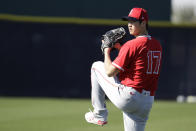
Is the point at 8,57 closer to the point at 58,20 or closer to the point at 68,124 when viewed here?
the point at 58,20

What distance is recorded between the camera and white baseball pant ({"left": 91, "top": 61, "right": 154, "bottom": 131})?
15.8ft

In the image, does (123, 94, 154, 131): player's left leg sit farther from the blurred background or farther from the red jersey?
the blurred background

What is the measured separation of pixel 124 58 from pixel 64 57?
30.2 feet

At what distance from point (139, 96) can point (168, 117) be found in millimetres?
5208

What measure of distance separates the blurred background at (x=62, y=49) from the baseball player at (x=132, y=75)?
344 inches

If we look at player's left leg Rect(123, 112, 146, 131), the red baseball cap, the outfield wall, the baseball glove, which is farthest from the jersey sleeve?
the outfield wall

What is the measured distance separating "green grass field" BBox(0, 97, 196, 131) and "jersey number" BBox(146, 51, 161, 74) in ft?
10.1

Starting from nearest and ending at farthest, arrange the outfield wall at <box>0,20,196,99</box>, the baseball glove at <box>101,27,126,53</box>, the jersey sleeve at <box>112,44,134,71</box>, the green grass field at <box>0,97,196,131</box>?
1. the jersey sleeve at <box>112,44,134,71</box>
2. the baseball glove at <box>101,27,126,53</box>
3. the green grass field at <box>0,97,196,131</box>
4. the outfield wall at <box>0,20,196,99</box>

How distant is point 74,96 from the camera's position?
13875 millimetres

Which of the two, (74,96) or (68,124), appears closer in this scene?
(68,124)

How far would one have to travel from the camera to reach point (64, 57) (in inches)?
543

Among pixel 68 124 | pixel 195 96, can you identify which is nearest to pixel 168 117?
pixel 68 124

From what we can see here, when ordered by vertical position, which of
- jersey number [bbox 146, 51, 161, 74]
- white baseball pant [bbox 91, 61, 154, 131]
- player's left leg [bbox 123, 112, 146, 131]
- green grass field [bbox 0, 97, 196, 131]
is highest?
jersey number [bbox 146, 51, 161, 74]

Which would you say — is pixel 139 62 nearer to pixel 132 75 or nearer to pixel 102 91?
pixel 132 75
